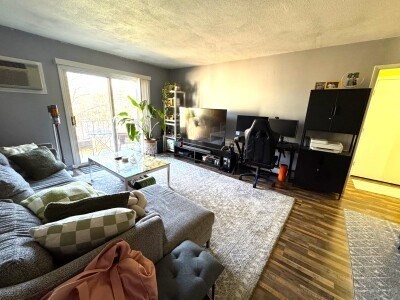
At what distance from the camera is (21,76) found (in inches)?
98.0

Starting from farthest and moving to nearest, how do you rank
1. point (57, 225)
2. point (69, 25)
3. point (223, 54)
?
1. point (223, 54)
2. point (69, 25)
3. point (57, 225)

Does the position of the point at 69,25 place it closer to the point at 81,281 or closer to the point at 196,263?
the point at 81,281

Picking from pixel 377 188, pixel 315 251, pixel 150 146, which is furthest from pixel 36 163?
pixel 377 188

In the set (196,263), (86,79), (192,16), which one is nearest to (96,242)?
(196,263)

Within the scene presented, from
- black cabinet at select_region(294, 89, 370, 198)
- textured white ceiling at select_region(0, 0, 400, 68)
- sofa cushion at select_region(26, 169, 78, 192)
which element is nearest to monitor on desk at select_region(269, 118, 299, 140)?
black cabinet at select_region(294, 89, 370, 198)

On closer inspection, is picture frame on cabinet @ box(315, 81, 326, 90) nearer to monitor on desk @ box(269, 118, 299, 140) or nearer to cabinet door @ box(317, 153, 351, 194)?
monitor on desk @ box(269, 118, 299, 140)

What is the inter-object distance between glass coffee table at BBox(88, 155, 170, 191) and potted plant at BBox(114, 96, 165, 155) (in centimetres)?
118

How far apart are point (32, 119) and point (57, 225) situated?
9.56ft

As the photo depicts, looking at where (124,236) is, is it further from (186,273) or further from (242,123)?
(242,123)

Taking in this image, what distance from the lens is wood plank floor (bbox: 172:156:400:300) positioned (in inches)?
49.1

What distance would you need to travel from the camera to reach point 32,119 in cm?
267

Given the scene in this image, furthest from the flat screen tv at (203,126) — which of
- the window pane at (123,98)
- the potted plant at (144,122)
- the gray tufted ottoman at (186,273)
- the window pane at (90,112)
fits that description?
the gray tufted ottoman at (186,273)

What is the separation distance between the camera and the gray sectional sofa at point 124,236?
59cm

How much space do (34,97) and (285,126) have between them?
164 inches
